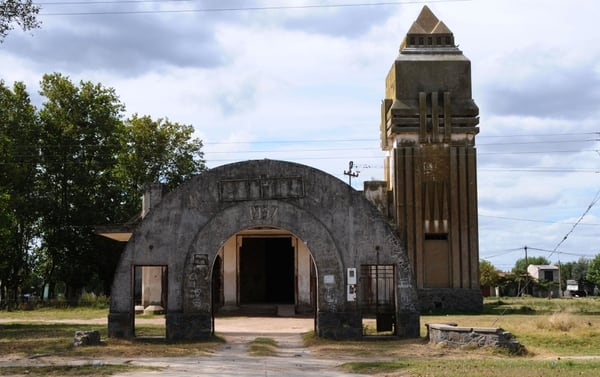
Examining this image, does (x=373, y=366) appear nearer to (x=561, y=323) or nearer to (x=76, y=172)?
(x=561, y=323)

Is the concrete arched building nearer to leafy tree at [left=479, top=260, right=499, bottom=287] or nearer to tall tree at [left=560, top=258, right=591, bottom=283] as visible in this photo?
leafy tree at [left=479, top=260, right=499, bottom=287]

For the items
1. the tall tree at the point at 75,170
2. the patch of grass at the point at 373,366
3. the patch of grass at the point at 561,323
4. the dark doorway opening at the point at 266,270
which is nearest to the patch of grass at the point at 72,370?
the patch of grass at the point at 373,366

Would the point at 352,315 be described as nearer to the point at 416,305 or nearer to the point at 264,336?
the point at 416,305

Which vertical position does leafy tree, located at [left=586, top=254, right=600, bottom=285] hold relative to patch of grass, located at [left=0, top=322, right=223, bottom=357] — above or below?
below

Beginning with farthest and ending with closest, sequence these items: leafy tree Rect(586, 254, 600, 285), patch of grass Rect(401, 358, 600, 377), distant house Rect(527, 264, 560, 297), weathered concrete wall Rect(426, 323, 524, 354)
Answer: leafy tree Rect(586, 254, 600, 285)
distant house Rect(527, 264, 560, 297)
weathered concrete wall Rect(426, 323, 524, 354)
patch of grass Rect(401, 358, 600, 377)

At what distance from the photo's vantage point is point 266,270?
135 feet

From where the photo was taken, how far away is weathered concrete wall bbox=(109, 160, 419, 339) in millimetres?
22109

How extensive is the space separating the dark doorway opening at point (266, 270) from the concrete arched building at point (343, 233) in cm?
8

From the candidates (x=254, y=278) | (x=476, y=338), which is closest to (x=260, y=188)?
(x=476, y=338)

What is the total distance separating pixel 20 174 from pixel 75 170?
5086mm

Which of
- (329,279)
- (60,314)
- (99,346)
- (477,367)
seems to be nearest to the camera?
(477,367)

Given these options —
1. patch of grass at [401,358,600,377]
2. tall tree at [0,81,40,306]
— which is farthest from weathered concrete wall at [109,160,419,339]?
tall tree at [0,81,40,306]

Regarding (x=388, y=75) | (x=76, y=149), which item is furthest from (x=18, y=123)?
(x=388, y=75)

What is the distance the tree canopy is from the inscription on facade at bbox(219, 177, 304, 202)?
2801cm
